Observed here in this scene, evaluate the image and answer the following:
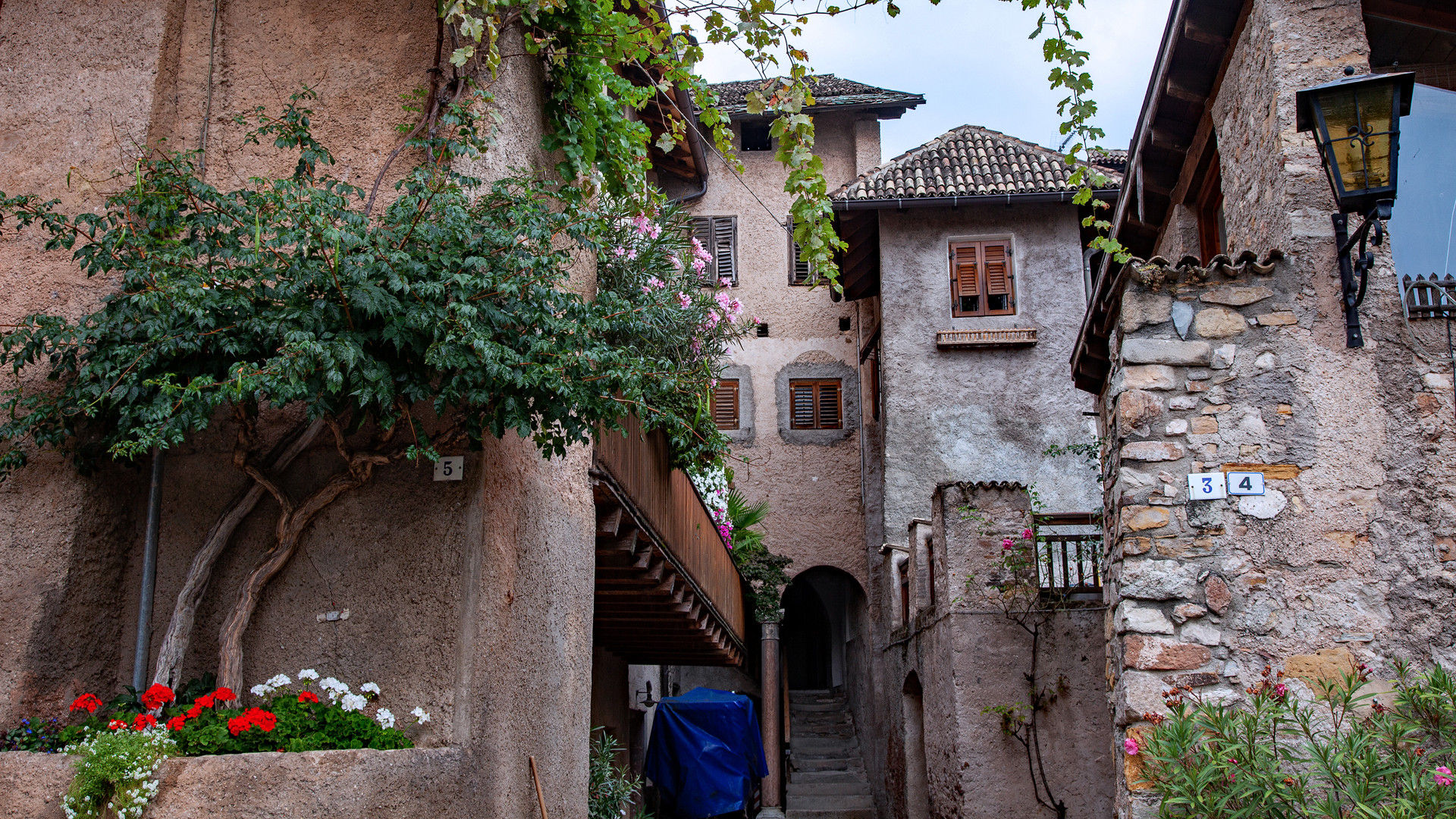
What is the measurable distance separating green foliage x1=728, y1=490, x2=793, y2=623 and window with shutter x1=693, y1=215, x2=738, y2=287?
487cm

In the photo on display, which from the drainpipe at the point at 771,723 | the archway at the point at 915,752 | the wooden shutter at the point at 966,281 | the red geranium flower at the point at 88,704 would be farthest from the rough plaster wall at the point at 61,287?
the wooden shutter at the point at 966,281

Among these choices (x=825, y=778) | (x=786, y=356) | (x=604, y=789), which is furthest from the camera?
(x=786, y=356)

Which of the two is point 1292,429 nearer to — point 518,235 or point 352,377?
point 518,235

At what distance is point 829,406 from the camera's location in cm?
1831

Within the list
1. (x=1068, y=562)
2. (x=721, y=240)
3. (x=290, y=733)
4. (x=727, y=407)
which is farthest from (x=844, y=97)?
(x=290, y=733)

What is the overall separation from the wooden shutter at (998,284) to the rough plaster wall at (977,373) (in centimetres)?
13

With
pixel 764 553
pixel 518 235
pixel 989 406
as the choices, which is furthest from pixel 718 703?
pixel 518 235

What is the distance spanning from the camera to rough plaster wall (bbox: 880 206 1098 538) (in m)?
15.5

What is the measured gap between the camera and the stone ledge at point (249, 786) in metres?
3.90

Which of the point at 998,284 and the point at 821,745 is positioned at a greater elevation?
the point at 998,284

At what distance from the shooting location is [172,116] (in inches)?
222

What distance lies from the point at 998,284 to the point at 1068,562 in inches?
265

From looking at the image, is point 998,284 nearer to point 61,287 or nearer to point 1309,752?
point 1309,752

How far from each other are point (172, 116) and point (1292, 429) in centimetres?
624
